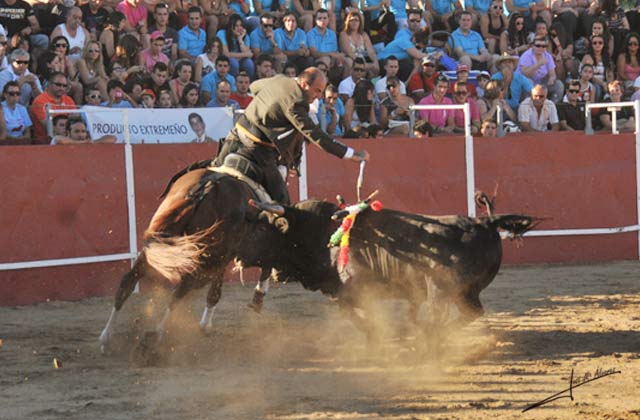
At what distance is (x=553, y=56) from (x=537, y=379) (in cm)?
1041

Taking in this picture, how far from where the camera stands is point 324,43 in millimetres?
14719

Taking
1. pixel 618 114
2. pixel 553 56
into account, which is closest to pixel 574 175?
pixel 618 114

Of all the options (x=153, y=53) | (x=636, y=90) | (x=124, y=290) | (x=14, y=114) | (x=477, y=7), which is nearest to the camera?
(x=124, y=290)

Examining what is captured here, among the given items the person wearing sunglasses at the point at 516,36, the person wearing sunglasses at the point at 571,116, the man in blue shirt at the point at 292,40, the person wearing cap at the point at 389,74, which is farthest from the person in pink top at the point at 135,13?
the person wearing sunglasses at the point at 516,36

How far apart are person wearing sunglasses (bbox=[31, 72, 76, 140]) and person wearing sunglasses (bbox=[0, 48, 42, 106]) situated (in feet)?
0.91

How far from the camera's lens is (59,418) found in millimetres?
5840

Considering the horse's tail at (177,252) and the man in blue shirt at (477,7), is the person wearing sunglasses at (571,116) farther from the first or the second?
the horse's tail at (177,252)

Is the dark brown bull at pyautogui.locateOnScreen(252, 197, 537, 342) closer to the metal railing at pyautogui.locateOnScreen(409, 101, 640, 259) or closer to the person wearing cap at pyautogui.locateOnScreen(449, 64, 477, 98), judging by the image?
the metal railing at pyautogui.locateOnScreen(409, 101, 640, 259)

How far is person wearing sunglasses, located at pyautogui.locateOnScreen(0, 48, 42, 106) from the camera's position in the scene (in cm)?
1159

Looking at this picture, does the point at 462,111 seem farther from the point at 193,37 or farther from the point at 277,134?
the point at 277,134

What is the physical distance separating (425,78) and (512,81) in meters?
1.37

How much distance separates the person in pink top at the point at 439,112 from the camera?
1308cm

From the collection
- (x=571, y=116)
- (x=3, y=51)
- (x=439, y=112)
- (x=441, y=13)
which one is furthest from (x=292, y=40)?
(x=3, y=51)

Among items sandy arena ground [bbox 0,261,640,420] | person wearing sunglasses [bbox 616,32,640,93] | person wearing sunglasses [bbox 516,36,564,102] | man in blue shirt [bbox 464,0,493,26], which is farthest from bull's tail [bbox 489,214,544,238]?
person wearing sunglasses [bbox 616,32,640,93]
